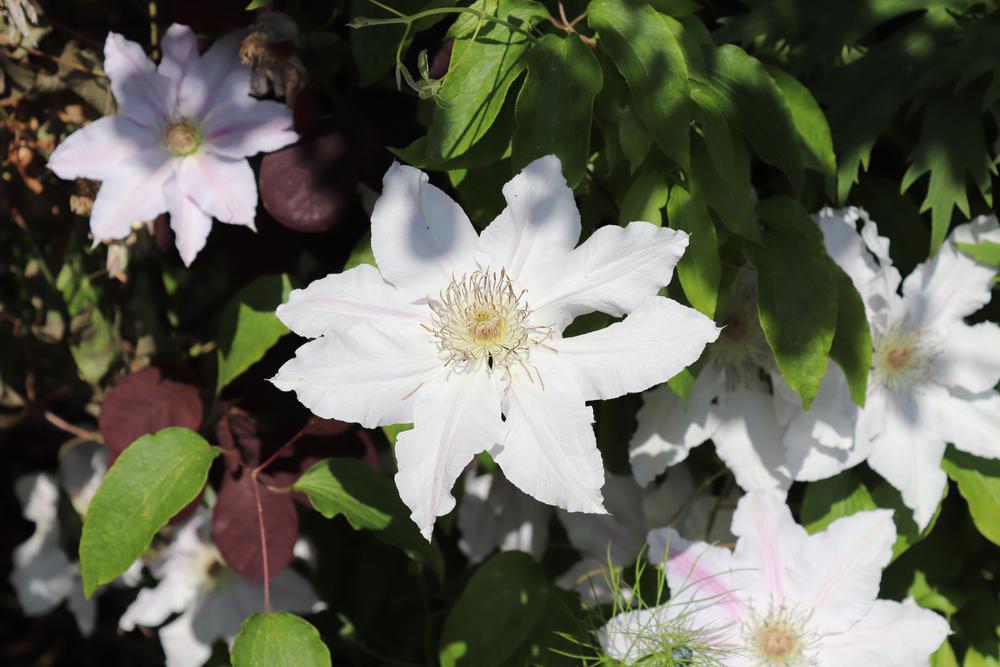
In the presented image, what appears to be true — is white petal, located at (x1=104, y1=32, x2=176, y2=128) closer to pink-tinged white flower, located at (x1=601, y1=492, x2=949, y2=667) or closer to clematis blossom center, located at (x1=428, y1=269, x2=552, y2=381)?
clematis blossom center, located at (x1=428, y1=269, x2=552, y2=381)

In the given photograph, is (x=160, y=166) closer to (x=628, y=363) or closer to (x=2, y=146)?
(x=2, y=146)

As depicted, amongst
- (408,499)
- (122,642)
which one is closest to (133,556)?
(408,499)

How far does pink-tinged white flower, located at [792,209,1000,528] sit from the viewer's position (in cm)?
119

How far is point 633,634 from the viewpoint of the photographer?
3.72ft

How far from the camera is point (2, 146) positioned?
52.2 inches

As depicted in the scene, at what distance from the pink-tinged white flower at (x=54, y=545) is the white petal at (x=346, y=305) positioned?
2.99 ft

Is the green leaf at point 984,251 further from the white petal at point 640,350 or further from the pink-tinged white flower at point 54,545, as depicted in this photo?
the pink-tinged white flower at point 54,545

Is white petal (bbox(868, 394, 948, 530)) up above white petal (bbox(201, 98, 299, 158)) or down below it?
below

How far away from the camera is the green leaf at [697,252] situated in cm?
97

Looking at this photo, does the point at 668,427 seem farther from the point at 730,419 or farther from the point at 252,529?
the point at 252,529

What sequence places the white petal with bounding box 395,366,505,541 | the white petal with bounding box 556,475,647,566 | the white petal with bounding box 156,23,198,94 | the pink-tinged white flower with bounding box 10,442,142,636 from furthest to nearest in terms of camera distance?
the pink-tinged white flower with bounding box 10,442,142,636 < the white petal with bounding box 556,475,647,566 < the white petal with bounding box 156,23,198,94 < the white petal with bounding box 395,366,505,541

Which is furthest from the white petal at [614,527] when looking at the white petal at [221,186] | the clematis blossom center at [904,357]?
the white petal at [221,186]

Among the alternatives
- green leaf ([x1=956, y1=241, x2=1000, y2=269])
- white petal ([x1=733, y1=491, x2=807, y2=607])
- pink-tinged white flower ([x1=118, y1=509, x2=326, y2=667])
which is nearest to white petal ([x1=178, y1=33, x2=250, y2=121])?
pink-tinged white flower ([x1=118, y1=509, x2=326, y2=667])

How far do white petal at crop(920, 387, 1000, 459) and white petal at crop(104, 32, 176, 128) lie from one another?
3.29ft
